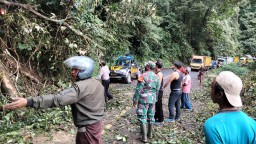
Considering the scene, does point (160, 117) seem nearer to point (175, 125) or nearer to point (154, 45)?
point (175, 125)

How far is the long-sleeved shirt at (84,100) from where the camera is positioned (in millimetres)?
3275

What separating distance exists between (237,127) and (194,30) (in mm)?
44314

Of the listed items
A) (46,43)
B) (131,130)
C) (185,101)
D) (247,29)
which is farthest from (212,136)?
(247,29)

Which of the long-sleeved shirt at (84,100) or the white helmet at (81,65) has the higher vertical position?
the white helmet at (81,65)

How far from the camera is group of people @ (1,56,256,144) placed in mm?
2191

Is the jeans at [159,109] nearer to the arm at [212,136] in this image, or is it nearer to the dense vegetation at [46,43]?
the dense vegetation at [46,43]

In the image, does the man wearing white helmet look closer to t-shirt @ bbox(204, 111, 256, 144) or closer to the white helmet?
the white helmet

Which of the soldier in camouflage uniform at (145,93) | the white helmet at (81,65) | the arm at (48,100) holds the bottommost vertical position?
the soldier in camouflage uniform at (145,93)

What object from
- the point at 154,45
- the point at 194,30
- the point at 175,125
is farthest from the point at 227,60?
the point at 175,125

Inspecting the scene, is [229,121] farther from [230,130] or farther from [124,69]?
[124,69]

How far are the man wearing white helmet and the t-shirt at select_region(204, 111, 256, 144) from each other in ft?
5.86

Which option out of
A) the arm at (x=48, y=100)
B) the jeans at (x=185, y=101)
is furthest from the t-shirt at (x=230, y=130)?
the jeans at (x=185, y=101)

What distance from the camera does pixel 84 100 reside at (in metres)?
3.57

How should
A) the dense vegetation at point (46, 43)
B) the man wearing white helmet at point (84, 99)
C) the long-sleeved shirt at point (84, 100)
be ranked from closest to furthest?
1. the long-sleeved shirt at point (84, 100)
2. the man wearing white helmet at point (84, 99)
3. the dense vegetation at point (46, 43)
